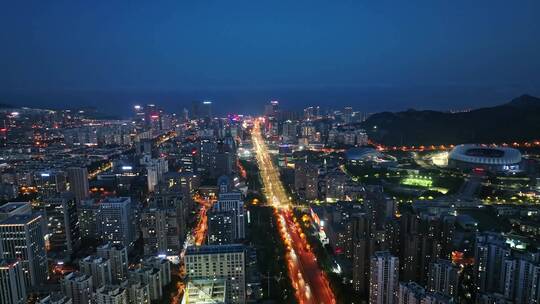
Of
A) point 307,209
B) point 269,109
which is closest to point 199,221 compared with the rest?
point 307,209

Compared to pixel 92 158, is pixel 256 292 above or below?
below

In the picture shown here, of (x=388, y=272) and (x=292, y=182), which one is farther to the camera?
(x=292, y=182)

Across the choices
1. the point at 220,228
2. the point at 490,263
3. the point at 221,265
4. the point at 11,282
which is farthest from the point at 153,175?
the point at 490,263

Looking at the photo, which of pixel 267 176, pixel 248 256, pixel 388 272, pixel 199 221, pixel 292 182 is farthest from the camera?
pixel 267 176

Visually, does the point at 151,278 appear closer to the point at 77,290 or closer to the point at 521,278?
the point at 77,290

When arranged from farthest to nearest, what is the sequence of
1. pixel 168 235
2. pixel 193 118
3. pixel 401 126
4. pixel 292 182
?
1. pixel 193 118
2. pixel 401 126
3. pixel 292 182
4. pixel 168 235

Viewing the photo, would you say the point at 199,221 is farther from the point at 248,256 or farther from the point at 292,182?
the point at 292,182
